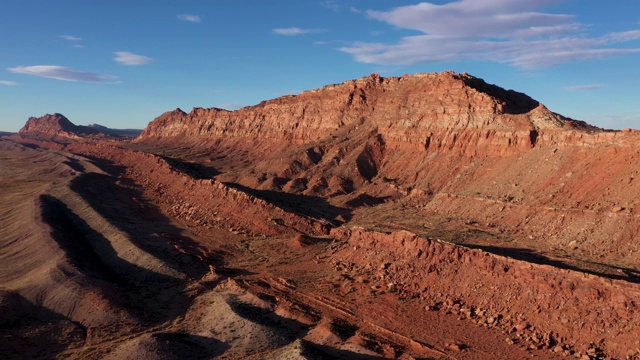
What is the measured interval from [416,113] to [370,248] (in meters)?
34.1

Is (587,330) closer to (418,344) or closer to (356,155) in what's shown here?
(418,344)

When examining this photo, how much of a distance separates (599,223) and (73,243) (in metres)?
38.3

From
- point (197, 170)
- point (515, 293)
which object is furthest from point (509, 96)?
point (197, 170)

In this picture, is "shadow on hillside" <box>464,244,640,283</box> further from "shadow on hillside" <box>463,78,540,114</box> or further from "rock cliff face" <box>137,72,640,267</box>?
"shadow on hillside" <box>463,78,540,114</box>

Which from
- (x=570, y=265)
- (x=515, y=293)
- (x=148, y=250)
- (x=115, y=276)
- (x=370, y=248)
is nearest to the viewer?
(x=515, y=293)

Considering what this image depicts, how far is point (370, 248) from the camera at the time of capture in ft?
104

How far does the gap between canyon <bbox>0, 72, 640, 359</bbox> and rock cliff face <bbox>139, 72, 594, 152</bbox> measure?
0.97ft

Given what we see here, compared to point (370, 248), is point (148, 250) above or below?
below

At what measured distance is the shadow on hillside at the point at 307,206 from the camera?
46.6m

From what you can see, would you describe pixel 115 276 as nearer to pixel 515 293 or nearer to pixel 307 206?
pixel 307 206

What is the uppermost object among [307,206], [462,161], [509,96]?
[509,96]

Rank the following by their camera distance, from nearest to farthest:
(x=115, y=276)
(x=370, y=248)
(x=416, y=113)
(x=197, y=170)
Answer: (x=370, y=248) < (x=115, y=276) < (x=416, y=113) < (x=197, y=170)

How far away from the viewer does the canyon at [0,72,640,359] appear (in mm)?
21203

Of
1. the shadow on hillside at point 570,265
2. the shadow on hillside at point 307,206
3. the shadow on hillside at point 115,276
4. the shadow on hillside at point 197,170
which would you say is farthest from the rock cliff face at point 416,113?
the shadow on hillside at point 115,276
